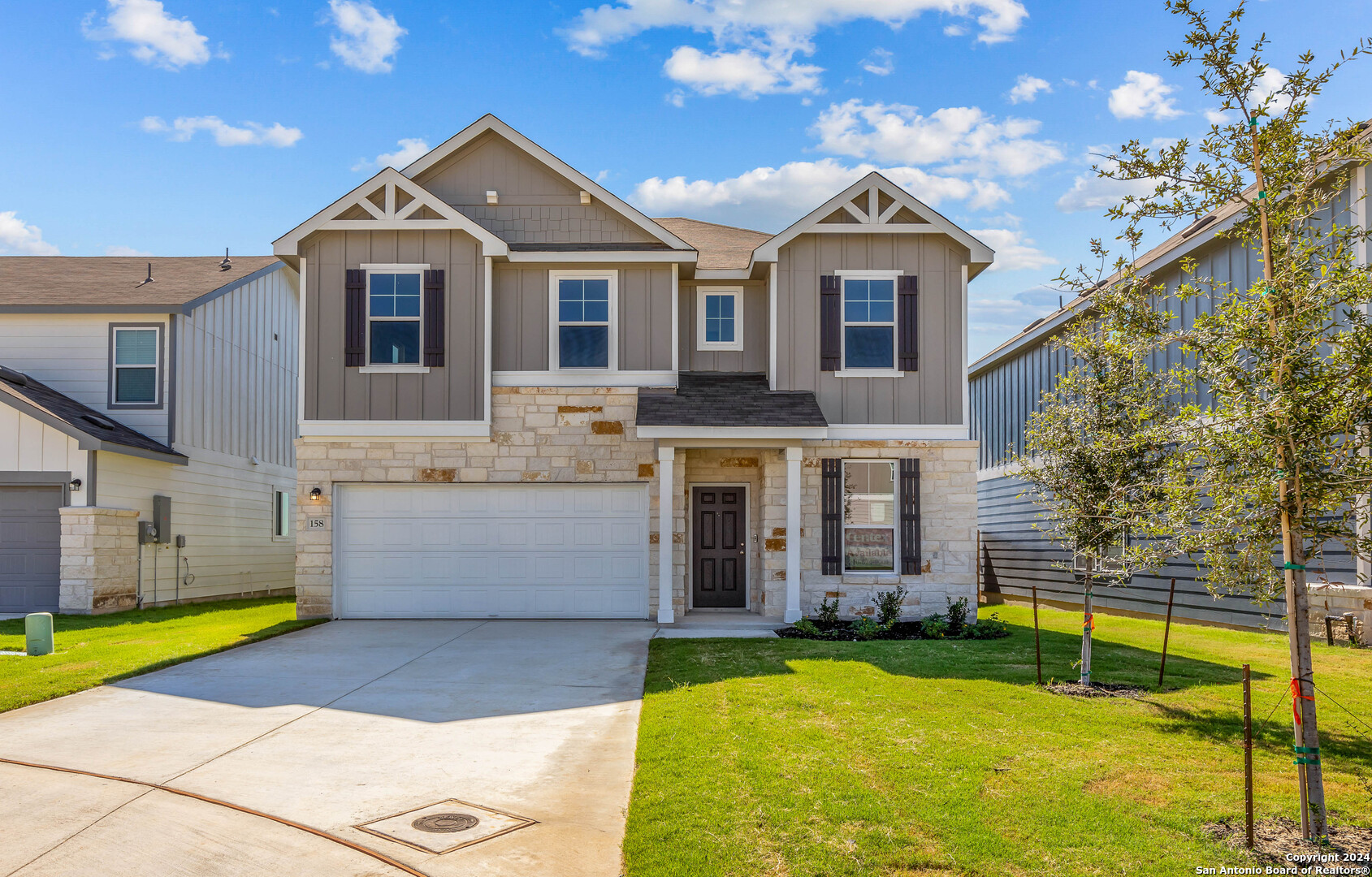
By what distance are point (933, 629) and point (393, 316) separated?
8.95 m

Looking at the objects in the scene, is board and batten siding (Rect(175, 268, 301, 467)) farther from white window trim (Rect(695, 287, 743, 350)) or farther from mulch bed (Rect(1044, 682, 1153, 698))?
mulch bed (Rect(1044, 682, 1153, 698))

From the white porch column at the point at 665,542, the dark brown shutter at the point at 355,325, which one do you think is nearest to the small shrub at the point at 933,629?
the white porch column at the point at 665,542

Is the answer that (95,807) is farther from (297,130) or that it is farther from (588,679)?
(297,130)

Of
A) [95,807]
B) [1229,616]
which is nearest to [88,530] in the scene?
[95,807]

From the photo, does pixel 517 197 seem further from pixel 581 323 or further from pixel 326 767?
pixel 326 767

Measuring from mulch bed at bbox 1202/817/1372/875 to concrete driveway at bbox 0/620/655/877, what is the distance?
10.5 ft

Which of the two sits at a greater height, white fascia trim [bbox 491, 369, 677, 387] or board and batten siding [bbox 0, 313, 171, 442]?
board and batten siding [bbox 0, 313, 171, 442]

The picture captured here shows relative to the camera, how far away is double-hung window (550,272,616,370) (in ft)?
47.7

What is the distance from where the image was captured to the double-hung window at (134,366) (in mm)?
17062

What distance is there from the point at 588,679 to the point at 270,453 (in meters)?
14.7

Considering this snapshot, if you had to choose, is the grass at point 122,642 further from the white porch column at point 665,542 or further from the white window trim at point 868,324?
the white window trim at point 868,324

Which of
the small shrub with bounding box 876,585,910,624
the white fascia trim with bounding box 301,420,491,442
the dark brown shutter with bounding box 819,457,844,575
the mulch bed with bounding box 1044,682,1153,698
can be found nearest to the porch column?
the dark brown shutter with bounding box 819,457,844,575

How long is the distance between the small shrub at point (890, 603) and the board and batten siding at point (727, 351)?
3948 mm

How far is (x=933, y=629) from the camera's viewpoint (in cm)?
1281
